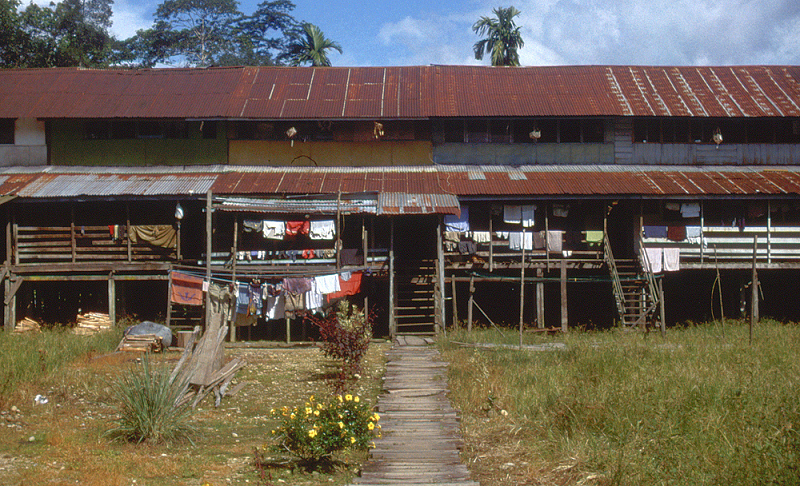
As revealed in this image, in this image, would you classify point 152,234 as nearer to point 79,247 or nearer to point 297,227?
point 79,247

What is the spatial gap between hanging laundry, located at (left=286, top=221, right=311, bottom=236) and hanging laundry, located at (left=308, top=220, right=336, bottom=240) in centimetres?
13

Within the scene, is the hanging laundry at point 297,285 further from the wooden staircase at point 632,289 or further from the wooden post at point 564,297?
the wooden staircase at point 632,289

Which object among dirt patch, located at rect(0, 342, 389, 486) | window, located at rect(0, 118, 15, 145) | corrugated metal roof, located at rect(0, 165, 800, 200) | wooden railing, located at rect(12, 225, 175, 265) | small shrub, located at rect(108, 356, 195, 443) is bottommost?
dirt patch, located at rect(0, 342, 389, 486)

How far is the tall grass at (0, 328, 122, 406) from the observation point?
13.3m

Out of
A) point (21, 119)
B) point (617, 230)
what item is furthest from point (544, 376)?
point (21, 119)

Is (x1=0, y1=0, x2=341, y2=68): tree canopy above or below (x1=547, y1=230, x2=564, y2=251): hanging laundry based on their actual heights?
above

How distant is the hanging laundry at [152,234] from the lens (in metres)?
20.6

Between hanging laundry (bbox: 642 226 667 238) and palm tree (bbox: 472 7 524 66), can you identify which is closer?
Result: hanging laundry (bbox: 642 226 667 238)

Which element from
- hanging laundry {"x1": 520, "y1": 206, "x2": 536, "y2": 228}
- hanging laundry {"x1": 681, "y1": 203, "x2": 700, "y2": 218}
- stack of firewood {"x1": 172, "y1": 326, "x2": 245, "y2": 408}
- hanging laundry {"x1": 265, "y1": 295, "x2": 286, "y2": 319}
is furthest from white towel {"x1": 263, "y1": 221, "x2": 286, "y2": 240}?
hanging laundry {"x1": 681, "y1": 203, "x2": 700, "y2": 218}

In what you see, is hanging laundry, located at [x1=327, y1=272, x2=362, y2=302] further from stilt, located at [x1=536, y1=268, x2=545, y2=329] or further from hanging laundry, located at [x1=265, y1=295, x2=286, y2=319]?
stilt, located at [x1=536, y1=268, x2=545, y2=329]

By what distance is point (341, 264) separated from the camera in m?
20.1

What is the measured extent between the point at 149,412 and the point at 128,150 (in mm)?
14328

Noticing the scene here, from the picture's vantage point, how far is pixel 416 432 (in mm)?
10859

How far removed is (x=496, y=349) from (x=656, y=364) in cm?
398
